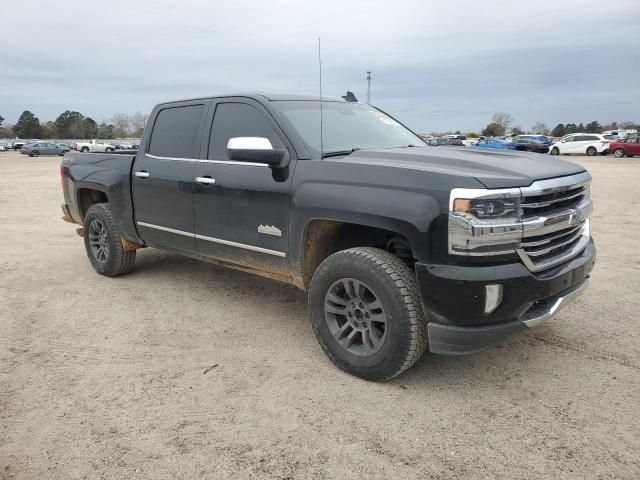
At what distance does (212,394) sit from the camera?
3348 mm

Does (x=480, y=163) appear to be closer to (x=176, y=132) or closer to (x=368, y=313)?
(x=368, y=313)

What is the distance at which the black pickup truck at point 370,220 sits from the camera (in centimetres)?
299

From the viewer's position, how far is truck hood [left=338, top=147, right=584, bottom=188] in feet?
10.0

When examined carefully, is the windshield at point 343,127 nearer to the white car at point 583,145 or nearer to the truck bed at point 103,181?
the truck bed at point 103,181

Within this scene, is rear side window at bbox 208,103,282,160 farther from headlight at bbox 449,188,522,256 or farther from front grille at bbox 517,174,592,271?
front grille at bbox 517,174,592,271

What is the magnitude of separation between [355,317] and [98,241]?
3.82 meters

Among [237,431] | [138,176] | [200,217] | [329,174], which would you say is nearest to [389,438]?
[237,431]

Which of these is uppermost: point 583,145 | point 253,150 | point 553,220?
point 253,150

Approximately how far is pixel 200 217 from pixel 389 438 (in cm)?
254

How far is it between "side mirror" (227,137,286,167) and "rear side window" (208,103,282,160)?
1.19 feet

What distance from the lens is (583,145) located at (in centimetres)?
3641

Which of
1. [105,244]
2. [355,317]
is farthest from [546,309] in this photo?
[105,244]

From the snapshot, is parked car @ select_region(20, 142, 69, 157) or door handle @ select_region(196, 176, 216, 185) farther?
parked car @ select_region(20, 142, 69, 157)

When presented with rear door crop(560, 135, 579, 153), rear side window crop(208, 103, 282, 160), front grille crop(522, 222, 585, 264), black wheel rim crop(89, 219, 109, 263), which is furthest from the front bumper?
rear door crop(560, 135, 579, 153)
